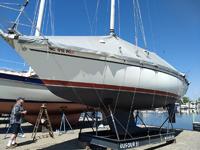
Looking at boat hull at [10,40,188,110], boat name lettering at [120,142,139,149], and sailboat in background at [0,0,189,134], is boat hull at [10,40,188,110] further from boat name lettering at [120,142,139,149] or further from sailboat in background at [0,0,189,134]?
boat name lettering at [120,142,139,149]

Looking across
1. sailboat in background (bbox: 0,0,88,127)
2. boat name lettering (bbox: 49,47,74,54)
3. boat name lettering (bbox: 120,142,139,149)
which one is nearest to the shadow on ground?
boat name lettering (bbox: 120,142,139,149)

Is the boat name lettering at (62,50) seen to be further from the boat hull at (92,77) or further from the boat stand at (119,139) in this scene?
the boat stand at (119,139)

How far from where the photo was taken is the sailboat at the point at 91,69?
6.69 meters

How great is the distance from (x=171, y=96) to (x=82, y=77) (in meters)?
5.14

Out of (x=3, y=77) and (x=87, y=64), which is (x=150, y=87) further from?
(x=3, y=77)

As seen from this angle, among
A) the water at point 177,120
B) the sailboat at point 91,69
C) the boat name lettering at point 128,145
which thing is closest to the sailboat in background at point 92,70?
the sailboat at point 91,69

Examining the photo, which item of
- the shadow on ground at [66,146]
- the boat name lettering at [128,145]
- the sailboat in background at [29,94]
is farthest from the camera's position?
the sailboat in background at [29,94]

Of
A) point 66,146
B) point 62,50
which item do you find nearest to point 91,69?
point 62,50

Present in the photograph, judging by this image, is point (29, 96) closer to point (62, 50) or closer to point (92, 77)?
point (92, 77)

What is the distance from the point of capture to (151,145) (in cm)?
898

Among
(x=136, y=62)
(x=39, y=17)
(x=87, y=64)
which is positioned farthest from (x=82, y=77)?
(x=39, y=17)

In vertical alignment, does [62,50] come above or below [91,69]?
above

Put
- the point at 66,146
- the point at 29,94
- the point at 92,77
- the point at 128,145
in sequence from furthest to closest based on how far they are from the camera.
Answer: the point at 29,94 → the point at 66,146 → the point at 92,77 → the point at 128,145

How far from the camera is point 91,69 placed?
7.20m
